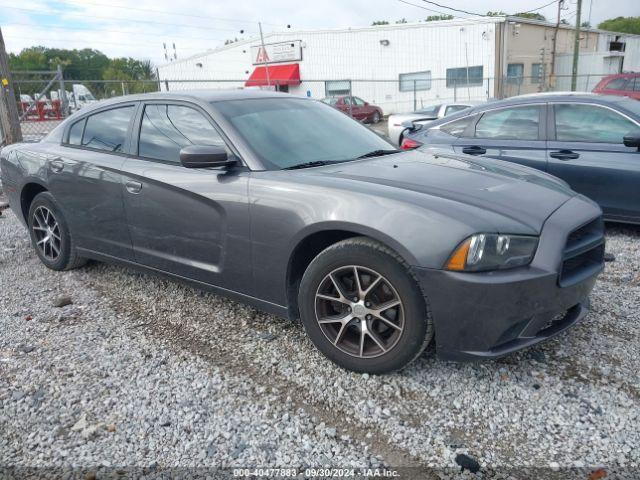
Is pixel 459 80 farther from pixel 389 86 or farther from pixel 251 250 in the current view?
pixel 251 250

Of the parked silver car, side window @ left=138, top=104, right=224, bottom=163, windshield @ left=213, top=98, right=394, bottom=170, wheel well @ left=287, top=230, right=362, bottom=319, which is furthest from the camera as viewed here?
the parked silver car

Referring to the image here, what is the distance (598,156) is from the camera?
505 cm

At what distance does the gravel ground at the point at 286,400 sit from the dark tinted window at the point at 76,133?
1.51m

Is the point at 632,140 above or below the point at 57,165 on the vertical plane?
below

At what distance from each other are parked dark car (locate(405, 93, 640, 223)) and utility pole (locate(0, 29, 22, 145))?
24.9ft

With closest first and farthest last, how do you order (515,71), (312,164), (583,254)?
(583,254) < (312,164) < (515,71)

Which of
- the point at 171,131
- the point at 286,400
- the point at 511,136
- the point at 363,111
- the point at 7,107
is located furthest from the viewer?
the point at 363,111

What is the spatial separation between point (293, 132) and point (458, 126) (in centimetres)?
313

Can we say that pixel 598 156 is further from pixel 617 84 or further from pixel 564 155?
pixel 617 84

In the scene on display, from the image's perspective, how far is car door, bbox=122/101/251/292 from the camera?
Result: 3150 millimetres

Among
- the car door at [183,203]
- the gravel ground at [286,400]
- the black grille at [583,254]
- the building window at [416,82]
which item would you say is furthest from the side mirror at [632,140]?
the building window at [416,82]

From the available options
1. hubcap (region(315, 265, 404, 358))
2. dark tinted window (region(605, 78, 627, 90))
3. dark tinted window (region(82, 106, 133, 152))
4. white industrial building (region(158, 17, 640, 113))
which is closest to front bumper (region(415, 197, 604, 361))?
hubcap (region(315, 265, 404, 358))

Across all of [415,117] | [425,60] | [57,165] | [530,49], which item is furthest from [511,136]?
[530,49]

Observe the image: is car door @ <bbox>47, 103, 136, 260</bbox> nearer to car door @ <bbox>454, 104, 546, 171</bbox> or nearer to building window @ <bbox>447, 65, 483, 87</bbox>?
car door @ <bbox>454, 104, 546, 171</bbox>
